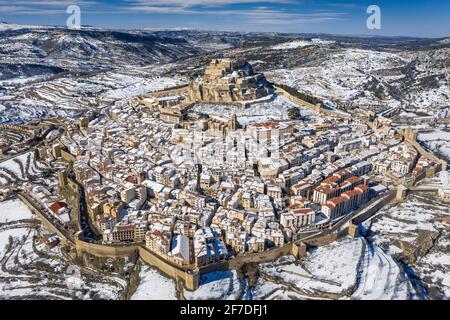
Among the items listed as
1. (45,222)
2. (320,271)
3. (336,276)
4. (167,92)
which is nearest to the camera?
(336,276)

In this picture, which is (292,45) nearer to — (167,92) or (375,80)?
(375,80)

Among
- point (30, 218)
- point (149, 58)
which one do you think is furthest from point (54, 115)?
point (149, 58)

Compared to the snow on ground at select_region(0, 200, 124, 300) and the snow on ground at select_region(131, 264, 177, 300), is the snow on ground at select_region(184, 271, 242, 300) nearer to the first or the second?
the snow on ground at select_region(131, 264, 177, 300)

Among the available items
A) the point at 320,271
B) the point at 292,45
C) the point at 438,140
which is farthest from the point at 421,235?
the point at 292,45

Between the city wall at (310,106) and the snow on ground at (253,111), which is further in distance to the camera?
the city wall at (310,106)

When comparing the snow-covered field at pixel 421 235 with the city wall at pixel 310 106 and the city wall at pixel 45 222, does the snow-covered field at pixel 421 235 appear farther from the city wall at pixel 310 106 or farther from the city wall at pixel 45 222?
the city wall at pixel 45 222

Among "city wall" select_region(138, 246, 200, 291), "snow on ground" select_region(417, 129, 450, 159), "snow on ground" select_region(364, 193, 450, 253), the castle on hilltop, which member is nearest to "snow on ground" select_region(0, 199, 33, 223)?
"city wall" select_region(138, 246, 200, 291)

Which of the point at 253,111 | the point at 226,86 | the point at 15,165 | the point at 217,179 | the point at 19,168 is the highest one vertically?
the point at 226,86

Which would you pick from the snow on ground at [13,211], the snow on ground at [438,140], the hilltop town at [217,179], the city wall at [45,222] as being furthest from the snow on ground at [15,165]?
the snow on ground at [438,140]
